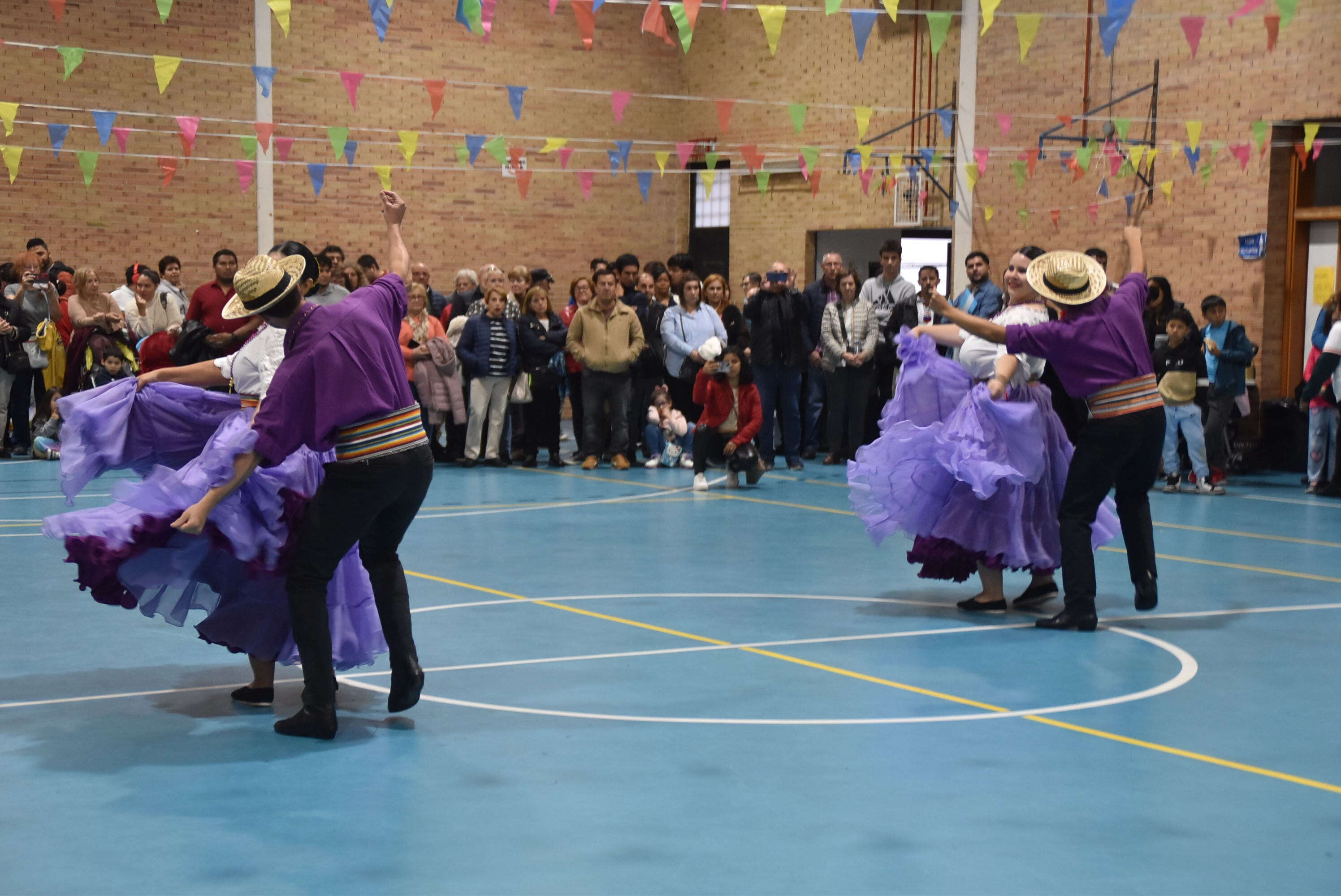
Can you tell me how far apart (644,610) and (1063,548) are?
6.81 ft

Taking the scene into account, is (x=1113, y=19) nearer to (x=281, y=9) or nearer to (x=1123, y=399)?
(x=1123, y=399)

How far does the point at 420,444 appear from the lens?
5.42 meters

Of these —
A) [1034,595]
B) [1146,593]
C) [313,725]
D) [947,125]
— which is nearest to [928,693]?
[1034,595]

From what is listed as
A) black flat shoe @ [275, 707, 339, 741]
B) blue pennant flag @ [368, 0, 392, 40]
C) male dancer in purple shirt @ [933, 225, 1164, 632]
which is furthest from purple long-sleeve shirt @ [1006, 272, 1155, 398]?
blue pennant flag @ [368, 0, 392, 40]

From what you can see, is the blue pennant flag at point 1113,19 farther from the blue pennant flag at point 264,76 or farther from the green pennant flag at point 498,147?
the green pennant flag at point 498,147

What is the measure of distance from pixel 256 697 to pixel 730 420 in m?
7.82

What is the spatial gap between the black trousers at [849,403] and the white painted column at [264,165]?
26.3 ft

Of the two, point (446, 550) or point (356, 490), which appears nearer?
point (356, 490)

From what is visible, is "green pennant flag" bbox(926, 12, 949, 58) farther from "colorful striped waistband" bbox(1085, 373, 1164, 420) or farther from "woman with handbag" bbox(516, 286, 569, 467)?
"woman with handbag" bbox(516, 286, 569, 467)

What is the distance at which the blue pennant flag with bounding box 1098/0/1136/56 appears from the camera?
986 cm

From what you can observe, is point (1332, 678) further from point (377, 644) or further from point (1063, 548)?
point (377, 644)

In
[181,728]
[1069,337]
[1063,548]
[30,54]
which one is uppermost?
[30,54]

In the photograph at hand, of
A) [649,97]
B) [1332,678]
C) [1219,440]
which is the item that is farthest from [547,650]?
[649,97]

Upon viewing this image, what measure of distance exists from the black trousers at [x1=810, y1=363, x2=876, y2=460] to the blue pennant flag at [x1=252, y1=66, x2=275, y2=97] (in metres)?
6.02
